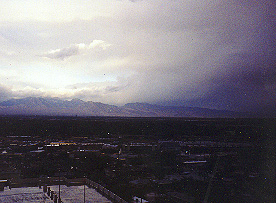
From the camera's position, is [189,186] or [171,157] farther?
[171,157]

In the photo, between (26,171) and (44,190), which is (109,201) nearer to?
(44,190)

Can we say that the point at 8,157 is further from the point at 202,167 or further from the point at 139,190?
the point at 202,167

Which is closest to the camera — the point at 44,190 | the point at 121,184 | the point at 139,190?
the point at 44,190

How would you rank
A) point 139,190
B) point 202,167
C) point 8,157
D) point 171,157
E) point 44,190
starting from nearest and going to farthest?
point 44,190 < point 139,190 < point 202,167 < point 171,157 < point 8,157

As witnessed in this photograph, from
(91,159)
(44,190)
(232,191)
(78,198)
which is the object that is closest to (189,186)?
(232,191)

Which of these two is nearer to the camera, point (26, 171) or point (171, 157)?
point (26, 171)

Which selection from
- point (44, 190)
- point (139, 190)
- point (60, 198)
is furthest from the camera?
point (139, 190)

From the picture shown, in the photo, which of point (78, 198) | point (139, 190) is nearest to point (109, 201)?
point (78, 198)

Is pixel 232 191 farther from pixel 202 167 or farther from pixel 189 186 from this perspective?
pixel 202 167

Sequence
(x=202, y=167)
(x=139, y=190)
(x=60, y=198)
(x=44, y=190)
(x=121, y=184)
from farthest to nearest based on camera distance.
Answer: (x=202, y=167)
(x=121, y=184)
(x=139, y=190)
(x=44, y=190)
(x=60, y=198)
